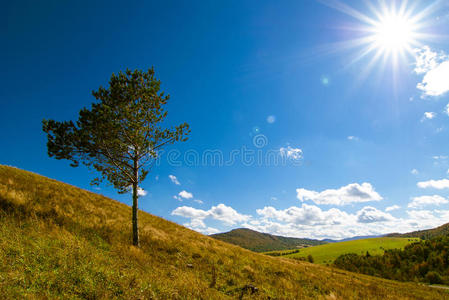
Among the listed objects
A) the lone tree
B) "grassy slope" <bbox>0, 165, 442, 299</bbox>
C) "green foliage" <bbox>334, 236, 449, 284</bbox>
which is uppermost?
the lone tree

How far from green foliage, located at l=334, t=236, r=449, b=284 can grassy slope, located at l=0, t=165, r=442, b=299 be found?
135 ft

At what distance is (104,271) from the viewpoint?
6.41 metres

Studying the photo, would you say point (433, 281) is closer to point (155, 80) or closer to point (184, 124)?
point (184, 124)

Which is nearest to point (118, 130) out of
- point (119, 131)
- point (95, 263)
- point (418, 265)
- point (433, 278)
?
point (119, 131)

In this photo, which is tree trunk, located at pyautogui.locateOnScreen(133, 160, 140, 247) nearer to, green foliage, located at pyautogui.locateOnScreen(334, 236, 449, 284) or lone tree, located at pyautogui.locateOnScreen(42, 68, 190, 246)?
lone tree, located at pyautogui.locateOnScreen(42, 68, 190, 246)

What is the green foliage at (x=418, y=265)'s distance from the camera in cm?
3503

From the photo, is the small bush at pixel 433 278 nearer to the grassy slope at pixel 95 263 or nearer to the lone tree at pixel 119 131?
the grassy slope at pixel 95 263

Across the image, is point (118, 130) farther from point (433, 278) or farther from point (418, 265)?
point (418, 265)

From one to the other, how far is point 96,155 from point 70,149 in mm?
1370

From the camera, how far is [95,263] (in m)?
6.83

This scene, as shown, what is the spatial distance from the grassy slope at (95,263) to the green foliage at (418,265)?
41.2m

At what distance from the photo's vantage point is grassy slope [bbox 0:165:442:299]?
17.2 feet

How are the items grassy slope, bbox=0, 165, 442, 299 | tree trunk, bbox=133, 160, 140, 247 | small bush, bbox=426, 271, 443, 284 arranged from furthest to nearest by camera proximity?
small bush, bbox=426, 271, 443, 284, tree trunk, bbox=133, 160, 140, 247, grassy slope, bbox=0, 165, 442, 299

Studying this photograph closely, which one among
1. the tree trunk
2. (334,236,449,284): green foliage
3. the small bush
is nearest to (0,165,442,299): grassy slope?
the tree trunk
